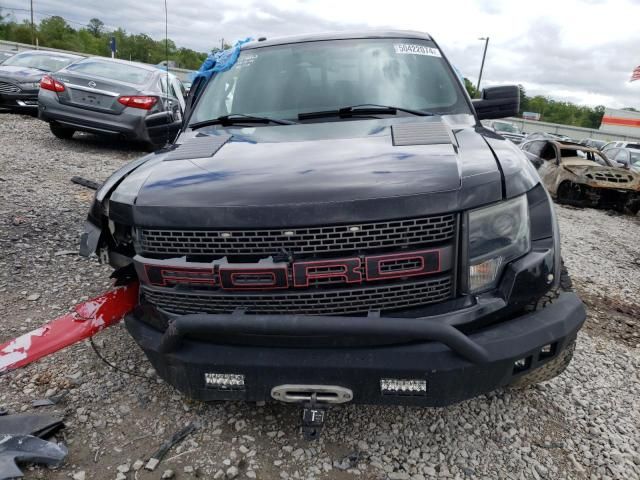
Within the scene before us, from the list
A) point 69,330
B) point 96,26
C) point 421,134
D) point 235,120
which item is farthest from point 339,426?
point 96,26

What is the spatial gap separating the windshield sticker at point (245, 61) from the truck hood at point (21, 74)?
9.58m

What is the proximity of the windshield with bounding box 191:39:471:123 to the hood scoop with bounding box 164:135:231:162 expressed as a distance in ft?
1.57

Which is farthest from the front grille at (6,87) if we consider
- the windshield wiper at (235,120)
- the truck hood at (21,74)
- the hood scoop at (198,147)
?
the hood scoop at (198,147)

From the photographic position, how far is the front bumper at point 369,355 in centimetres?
171

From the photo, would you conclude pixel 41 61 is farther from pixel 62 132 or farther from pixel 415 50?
pixel 415 50

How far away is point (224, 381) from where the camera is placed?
1912mm

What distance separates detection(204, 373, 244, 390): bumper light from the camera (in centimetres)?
189

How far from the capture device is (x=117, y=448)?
2.24 metres

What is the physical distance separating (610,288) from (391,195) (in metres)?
3.68

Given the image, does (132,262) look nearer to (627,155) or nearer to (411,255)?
(411,255)

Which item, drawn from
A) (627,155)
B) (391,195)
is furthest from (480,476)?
(627,155)

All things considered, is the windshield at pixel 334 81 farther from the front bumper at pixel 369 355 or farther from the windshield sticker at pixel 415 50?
the front bumper at pixel 369 355

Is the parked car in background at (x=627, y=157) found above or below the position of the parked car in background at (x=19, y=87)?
below

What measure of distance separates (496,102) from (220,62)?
1943mm
